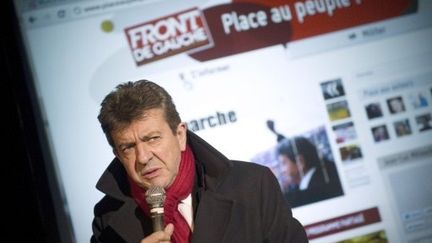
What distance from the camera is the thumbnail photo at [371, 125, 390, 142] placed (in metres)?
2.07

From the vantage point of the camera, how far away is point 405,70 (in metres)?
2.10

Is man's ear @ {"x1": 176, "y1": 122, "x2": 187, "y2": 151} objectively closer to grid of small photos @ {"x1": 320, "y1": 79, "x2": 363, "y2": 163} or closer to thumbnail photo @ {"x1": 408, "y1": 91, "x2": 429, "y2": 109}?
grid of small photos @ {"x1": 320, "y1": 79, "x2": 363, "y2": 163}

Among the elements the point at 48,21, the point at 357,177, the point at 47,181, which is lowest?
the point at 357,177

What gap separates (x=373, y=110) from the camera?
2068 millimetres

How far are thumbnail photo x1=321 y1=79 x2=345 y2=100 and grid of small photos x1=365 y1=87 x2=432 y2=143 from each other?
12cm

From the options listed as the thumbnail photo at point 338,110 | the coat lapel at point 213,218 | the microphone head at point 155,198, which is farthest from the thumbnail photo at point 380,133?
the microphone head at point 155,198

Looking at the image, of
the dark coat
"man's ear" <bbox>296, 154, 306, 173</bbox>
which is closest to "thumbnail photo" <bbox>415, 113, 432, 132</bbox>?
"man's ear" <bbox>296, 154, 306, 173</bbox>

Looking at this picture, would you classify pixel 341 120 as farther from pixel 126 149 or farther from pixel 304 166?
pixel 126 149

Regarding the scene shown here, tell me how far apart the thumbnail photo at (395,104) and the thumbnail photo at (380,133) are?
0.07 m

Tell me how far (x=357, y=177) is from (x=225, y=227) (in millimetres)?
785

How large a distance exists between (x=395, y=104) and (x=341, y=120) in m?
0.23

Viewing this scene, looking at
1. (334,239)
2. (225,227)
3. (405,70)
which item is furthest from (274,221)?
(405,70)

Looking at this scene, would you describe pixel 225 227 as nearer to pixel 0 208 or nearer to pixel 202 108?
pixel 202 108

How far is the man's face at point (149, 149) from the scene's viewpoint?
134 centimetres
